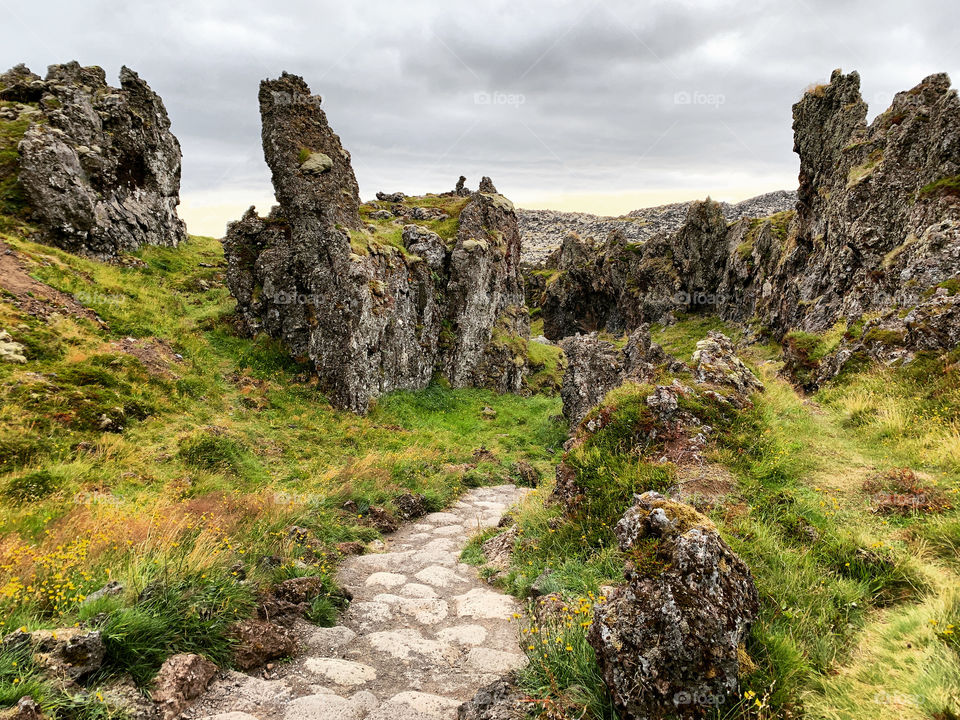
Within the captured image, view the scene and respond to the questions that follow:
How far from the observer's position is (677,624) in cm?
452

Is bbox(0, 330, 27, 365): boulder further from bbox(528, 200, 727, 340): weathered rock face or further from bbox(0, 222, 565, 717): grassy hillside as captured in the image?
bbox(528, 200, 727, 340): weathered rock face

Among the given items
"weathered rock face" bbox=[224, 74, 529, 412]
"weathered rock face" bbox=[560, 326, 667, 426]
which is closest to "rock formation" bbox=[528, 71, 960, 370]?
"weathered rock face" bbox=[560, 326, 667, 426]

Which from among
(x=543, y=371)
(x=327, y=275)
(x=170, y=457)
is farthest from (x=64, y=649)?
(x=543, y=371)

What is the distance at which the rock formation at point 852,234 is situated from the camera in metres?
16.8

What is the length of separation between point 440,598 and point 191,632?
15.0 ft

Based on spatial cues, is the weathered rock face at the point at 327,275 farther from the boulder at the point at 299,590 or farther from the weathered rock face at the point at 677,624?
the weathered rock face at the point at 677,624

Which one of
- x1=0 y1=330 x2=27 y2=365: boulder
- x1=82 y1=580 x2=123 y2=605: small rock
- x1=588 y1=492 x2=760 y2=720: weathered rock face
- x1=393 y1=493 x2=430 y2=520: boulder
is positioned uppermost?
x1=0 y1=330 x2=27 y2=365: boulder

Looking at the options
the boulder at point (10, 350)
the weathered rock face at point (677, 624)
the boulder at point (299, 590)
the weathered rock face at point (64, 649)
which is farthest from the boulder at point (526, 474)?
the boulder at point (10, 350)

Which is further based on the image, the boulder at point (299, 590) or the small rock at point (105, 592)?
the boulder at point (299, 590)

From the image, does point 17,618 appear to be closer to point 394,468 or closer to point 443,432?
point 394,468

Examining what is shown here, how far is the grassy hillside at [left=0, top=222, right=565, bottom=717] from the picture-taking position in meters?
5.80

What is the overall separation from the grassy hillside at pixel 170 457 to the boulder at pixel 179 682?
Result: 0.32 meters

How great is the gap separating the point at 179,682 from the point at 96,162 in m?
34.8

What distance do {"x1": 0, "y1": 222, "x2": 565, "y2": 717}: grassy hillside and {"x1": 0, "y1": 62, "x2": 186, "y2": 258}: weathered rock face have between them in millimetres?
2063
